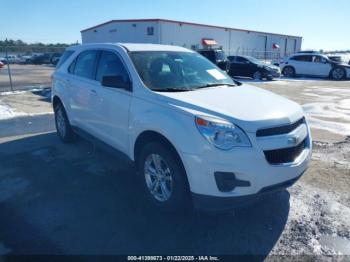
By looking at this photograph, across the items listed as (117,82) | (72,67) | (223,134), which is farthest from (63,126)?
(223,134)

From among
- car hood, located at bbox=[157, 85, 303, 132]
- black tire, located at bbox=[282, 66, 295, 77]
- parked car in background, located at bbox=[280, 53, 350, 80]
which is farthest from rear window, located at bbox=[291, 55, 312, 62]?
car hood, located at bbox=[157, 85, 303, 132]

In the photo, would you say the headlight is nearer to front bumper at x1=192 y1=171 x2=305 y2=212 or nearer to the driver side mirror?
front bumper at x1=192 y1=171 x2=305 y2=212

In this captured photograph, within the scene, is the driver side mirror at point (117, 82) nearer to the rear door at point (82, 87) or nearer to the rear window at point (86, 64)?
the rear door at point (82, 87)

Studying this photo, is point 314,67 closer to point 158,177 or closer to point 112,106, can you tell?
point 112,106

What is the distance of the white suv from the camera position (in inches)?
114

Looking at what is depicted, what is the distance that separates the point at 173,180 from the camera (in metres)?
3.21

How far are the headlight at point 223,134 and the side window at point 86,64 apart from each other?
254 centimetres

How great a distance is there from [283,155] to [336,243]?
1.02 m

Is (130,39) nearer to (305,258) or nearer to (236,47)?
(236,47)

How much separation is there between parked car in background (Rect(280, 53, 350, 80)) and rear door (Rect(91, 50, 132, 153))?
2069 cm

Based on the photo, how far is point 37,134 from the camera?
6.93m

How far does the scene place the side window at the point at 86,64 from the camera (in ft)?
16.0

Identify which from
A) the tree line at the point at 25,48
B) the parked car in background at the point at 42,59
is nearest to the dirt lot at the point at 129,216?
the tree line at the point at 25,48

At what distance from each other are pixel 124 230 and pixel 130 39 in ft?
115
